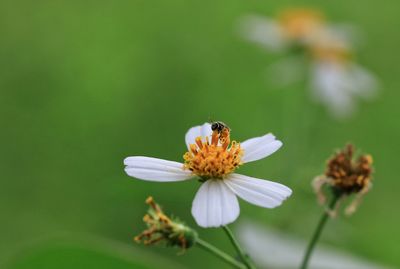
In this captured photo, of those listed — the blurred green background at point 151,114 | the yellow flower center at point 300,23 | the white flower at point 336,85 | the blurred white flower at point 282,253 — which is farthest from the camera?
the yellow flower center at point 300,23

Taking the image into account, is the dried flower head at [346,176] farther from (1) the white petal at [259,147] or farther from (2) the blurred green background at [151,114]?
(2) the blurred green background at [151,114]

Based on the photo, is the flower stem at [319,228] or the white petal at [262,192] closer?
the white petal at [262,192]

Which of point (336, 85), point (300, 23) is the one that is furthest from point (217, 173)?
point (300, 23)

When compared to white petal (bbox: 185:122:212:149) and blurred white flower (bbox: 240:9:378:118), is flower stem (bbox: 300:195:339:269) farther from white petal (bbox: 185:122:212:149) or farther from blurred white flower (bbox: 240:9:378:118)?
blurred white flower (bbox: 240:9:378:118)

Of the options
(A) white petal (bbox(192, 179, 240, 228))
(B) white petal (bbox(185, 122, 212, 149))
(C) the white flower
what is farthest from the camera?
(C) the white flower

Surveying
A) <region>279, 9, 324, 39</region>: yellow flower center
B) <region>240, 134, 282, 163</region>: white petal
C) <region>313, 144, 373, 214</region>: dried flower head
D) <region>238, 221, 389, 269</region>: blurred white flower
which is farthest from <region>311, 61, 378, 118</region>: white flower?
<region>240, 134, 282, 163</region>: white petal

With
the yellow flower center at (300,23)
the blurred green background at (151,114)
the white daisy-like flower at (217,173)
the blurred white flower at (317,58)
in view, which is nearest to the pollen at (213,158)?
the white daisy-like flower at (217,173)
